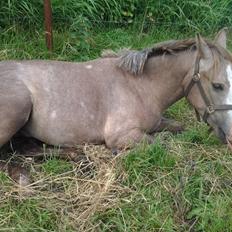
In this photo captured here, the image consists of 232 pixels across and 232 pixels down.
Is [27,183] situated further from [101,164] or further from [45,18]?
[45,18]

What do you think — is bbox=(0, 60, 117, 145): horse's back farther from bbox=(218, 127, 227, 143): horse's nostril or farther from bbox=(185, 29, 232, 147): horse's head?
bbox=(218, 127, 227, 143): horse's nostril

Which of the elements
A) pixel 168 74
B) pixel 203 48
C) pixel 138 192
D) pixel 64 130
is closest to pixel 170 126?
pixel 168 74

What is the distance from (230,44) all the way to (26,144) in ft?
11.1

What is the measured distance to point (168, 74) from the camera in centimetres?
462

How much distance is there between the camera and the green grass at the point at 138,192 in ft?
12.1

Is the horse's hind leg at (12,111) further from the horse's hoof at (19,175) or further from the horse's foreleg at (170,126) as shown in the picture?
the horse's foreleg at (170,126)

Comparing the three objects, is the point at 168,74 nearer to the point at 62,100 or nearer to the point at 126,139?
the point at 126,139

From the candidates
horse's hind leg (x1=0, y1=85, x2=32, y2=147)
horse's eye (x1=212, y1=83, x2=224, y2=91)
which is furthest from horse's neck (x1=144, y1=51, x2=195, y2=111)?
horse's hind leg (x1=0, y1=85, x2=32, y2=147)

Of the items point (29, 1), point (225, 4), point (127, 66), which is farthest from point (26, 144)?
point (225, 4)

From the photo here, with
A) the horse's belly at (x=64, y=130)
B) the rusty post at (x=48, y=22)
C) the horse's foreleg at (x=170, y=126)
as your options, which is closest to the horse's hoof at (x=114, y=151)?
the horse's belly at (x=64, y=130)

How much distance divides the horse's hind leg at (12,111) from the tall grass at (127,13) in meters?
2.06

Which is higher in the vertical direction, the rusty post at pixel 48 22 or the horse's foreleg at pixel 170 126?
the rusty post at pixel 48 22

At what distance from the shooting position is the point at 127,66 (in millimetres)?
4637

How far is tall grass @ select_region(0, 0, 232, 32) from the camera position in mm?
6164
